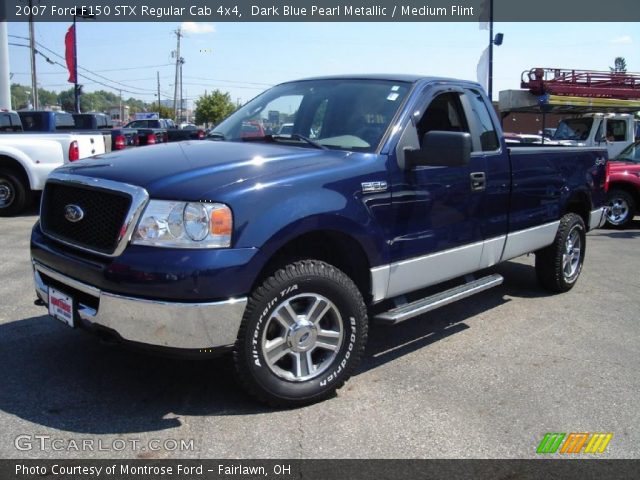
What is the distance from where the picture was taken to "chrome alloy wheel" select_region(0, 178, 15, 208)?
10.1m

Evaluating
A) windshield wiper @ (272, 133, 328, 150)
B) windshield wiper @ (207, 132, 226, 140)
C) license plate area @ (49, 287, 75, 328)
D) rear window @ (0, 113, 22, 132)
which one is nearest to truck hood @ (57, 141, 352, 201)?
windshield wiper @ (272, 133, 328, 150)

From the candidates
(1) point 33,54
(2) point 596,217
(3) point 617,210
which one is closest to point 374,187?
(2) point 596,217

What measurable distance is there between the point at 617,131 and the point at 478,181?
13.8 metres

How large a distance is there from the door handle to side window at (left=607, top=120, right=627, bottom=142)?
13.4 metres

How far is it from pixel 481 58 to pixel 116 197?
1929 centimetres

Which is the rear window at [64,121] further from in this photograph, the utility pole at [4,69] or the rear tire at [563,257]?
the rear tire at [563,257]

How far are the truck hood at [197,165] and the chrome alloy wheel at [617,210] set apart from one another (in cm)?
927

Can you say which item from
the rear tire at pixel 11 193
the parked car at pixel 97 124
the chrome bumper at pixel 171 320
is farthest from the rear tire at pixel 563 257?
the parked car at pixel 97 124

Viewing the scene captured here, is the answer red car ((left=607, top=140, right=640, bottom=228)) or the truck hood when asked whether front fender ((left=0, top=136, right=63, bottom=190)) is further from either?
red car ((left=607, top=140, right=640, bottom=228))

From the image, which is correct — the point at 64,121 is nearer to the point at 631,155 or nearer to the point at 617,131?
the point at 631,155

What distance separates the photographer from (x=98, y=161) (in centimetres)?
371

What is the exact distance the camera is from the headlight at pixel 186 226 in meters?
3.00

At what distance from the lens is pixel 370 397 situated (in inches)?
143

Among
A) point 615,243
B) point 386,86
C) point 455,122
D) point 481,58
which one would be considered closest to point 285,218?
point 386,86
